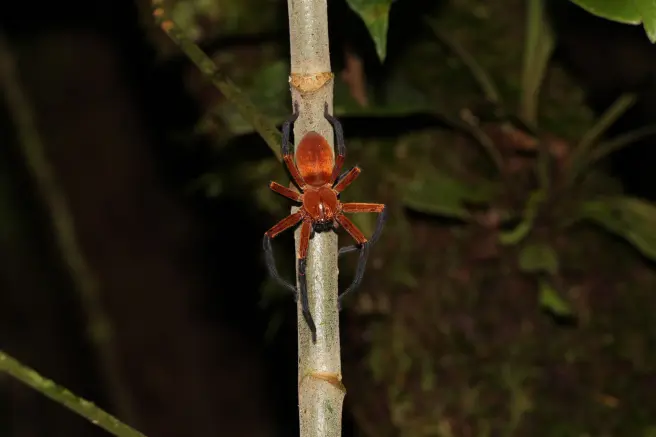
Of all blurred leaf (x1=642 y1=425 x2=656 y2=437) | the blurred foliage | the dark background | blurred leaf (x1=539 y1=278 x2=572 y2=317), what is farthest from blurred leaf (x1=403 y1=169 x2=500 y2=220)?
blurred leaf (x1=642 y1=425 x2=656 y2=437)

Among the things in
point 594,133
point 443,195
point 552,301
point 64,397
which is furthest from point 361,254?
point 594,133

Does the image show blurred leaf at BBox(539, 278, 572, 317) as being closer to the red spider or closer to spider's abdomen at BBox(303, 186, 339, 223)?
the red spider

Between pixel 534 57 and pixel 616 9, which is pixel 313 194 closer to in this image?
pixel 616 9

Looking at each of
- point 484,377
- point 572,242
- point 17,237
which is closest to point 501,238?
point 572,242

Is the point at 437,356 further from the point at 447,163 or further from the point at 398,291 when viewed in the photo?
the point at 447,163

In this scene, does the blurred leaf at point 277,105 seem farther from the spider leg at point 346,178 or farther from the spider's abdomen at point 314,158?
the spider's abdomen at point 314,158

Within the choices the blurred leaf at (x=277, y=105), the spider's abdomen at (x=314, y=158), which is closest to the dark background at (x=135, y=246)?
the blurred leaf at (x=277, y=105)
